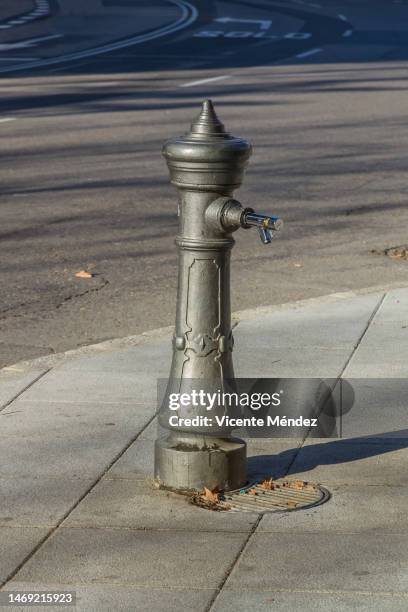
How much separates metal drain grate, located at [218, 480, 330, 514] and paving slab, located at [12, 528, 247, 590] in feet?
0.97

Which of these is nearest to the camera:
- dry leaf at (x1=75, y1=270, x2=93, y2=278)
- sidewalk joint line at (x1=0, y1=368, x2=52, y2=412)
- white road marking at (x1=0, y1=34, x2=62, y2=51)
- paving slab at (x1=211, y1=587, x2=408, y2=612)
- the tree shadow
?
paving slab at (x1=211, y1=587, x2=408, y2=612)

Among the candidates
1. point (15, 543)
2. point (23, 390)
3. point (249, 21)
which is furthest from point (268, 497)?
point (249, 21)

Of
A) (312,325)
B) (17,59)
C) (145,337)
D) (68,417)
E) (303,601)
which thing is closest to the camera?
(303,601)

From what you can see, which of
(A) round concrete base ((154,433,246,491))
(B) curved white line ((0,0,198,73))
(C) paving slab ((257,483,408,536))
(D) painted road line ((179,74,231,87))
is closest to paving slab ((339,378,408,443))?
(C) paving slab ((257,483,408,536))

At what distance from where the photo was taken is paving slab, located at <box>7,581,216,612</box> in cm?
364

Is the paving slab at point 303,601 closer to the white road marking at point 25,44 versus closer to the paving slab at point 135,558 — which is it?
the paving slab at point 135,558

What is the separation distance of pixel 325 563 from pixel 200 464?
799mm

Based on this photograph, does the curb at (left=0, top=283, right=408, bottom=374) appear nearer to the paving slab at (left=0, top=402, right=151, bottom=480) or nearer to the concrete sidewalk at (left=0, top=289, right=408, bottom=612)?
the concrete sidewalk at (left=0, top=289, right=408, bottom=612)

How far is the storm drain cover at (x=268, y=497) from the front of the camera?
449 cm

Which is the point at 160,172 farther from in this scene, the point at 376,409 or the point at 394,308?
the point at 376,409

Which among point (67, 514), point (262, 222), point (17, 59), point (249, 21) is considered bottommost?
point (17, 59)

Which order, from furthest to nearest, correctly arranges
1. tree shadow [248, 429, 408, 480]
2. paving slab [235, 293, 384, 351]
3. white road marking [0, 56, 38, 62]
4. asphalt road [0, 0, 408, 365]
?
white road marking [0, 56, 38, 62] < asphalt road [0, 0, 408, 365] < paving slab [235, 293, 384, 351] < tree shadow [248, 429, 408, 480]

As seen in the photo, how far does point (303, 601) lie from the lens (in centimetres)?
368

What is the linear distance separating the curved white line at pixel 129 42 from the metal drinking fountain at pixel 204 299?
21487 millimetres
